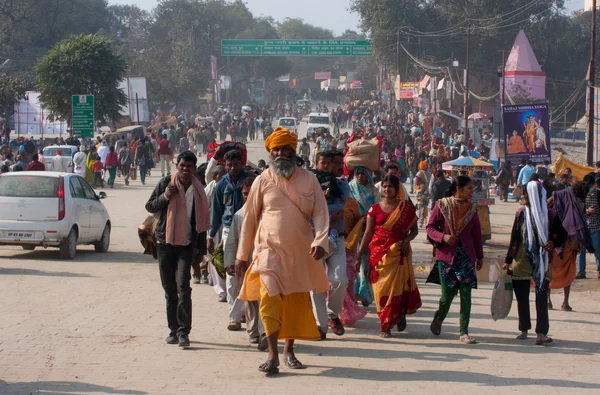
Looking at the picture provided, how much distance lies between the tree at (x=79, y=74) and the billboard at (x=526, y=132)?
1989 cm

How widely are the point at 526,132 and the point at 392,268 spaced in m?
16.7

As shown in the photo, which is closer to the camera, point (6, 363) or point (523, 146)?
point (6, 363)

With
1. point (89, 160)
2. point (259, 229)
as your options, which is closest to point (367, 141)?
point (259, 229)

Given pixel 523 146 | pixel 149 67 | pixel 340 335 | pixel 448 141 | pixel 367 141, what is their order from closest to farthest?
pixel 340 335 < pixel 367 141 < pixel 523 146 < pixel 448 141 < pixel 149 67

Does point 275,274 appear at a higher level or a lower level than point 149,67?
lower

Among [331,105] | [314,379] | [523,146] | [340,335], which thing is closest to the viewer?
[314,379]

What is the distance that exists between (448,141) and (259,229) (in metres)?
36.8

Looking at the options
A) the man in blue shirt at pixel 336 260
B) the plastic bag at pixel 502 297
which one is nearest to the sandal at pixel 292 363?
the man in blue shirt at pixel 336 260

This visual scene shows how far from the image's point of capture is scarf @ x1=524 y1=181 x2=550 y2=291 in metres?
8.83

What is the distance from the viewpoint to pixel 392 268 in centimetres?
898

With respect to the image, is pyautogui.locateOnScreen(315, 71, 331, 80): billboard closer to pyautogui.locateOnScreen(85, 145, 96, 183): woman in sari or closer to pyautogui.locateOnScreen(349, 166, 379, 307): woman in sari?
pyautogui.locateOnScreen(85, 145, 96, 183): woman in sari

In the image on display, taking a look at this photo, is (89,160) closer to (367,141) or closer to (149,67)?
(367,141)

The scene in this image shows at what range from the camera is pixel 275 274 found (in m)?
7.24

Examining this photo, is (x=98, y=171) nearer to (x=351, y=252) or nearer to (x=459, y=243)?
(x=351, y=252)
